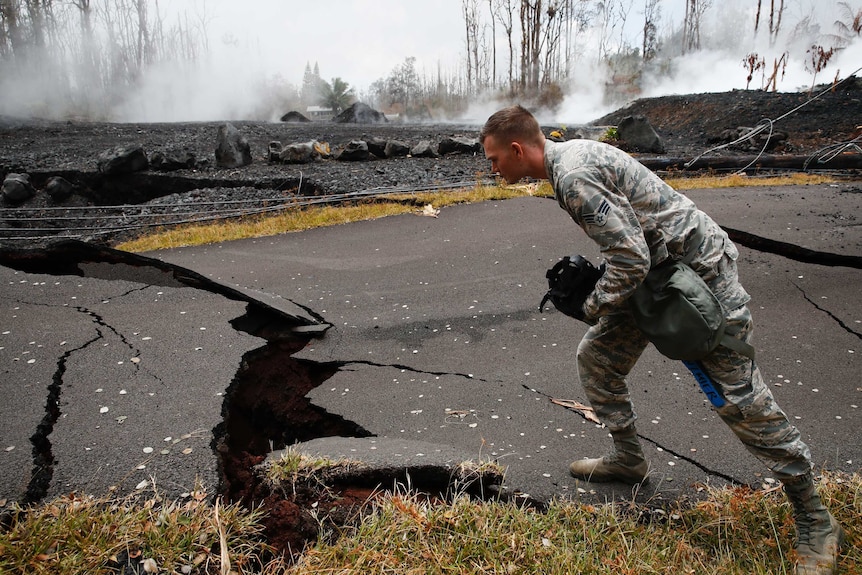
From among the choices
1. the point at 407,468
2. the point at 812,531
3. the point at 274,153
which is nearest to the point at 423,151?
the point at 274,153

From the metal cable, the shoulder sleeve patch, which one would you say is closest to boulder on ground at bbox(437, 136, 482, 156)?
the metal cable

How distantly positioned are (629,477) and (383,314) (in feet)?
9.19

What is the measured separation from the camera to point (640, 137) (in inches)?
599

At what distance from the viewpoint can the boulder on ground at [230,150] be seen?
43.1ft

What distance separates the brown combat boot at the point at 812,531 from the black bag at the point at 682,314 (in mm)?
573

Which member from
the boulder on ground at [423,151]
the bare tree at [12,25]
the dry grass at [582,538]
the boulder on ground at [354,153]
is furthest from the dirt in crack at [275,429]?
the bare tree at [12,25]

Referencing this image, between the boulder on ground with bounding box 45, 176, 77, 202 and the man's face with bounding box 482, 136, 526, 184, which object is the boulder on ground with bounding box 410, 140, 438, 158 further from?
the man's face with bounding box 482, 136, 526, 184

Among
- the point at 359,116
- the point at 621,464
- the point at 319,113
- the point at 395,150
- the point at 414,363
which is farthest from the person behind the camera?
the point at 319,113

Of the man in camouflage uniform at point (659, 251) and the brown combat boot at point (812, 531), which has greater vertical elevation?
the man in camouflage uniform at point (659, 251)

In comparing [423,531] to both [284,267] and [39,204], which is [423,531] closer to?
[284,267]

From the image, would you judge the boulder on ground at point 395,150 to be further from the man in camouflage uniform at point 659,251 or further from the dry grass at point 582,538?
the dry grass at point 582,538

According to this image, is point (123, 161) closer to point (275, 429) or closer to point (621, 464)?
point (275, 429)

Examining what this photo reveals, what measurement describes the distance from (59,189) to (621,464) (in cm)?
1224

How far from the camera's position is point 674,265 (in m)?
2.38
